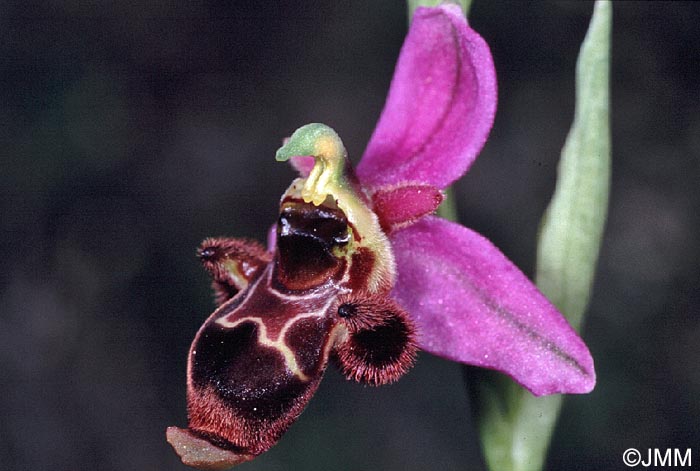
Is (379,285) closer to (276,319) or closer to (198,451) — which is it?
(276,319)

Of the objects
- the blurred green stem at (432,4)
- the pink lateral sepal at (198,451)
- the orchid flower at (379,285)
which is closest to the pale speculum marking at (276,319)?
the orchid flower at (379,285)

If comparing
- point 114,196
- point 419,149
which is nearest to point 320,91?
point 114,196

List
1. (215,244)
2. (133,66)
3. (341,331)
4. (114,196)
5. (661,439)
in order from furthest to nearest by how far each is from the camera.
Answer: (133,66) → (114,196) → (661,439) → (215,244) → (341,331)

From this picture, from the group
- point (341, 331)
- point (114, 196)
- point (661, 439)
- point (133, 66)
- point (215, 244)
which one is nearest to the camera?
point (341, 331)

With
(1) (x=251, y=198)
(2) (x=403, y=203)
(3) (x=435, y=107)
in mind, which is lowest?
(1) (x=251, y=198)

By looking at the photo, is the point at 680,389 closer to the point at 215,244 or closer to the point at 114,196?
the point at 114,196

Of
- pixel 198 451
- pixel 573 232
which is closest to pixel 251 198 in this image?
pixel 573 232

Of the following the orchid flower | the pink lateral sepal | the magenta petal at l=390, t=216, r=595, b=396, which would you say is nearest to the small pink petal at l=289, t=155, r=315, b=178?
the orchid flower
